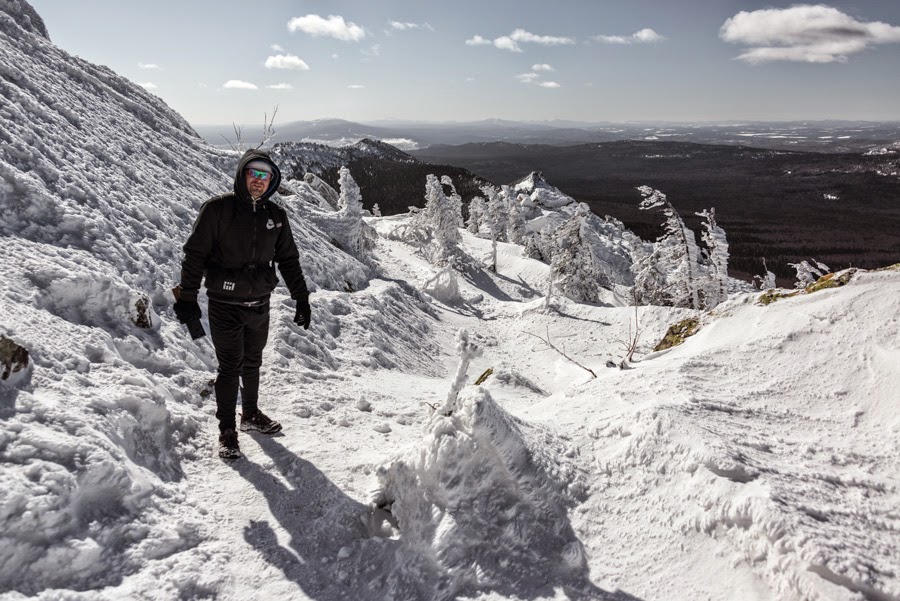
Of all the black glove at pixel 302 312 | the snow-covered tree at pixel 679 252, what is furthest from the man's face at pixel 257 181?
the snow-covered tree at pixel 679 252

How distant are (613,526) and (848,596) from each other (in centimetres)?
133

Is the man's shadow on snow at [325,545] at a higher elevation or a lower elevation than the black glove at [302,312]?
lower

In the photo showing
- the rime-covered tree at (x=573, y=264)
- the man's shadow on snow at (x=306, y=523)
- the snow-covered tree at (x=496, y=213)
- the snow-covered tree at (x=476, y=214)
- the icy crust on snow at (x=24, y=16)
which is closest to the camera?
the man's shadow on snow at (x=306, y=523)

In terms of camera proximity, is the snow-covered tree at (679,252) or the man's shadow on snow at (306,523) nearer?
the man's shadow on snow at (306,523)

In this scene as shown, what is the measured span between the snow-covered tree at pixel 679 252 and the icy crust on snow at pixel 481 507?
16271mm

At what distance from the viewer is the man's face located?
4.08 m

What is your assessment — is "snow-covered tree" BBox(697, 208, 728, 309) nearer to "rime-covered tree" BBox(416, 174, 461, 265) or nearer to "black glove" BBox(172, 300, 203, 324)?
"black glove" BBox(172, 300, 203, 324)

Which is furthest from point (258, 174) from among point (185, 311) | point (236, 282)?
point (185, 311)

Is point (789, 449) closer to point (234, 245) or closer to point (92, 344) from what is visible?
point (234, 245)

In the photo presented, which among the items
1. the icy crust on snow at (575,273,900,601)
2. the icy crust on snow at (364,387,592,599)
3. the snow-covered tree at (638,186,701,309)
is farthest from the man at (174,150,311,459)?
the snow-covered tree at (638,186,701,309)

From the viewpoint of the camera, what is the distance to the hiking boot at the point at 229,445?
433 centimetres

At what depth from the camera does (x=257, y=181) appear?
4113mm

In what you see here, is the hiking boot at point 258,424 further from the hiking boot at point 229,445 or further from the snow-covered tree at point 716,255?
the snow-covered tree at point 716,255

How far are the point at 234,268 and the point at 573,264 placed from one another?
3090cm
